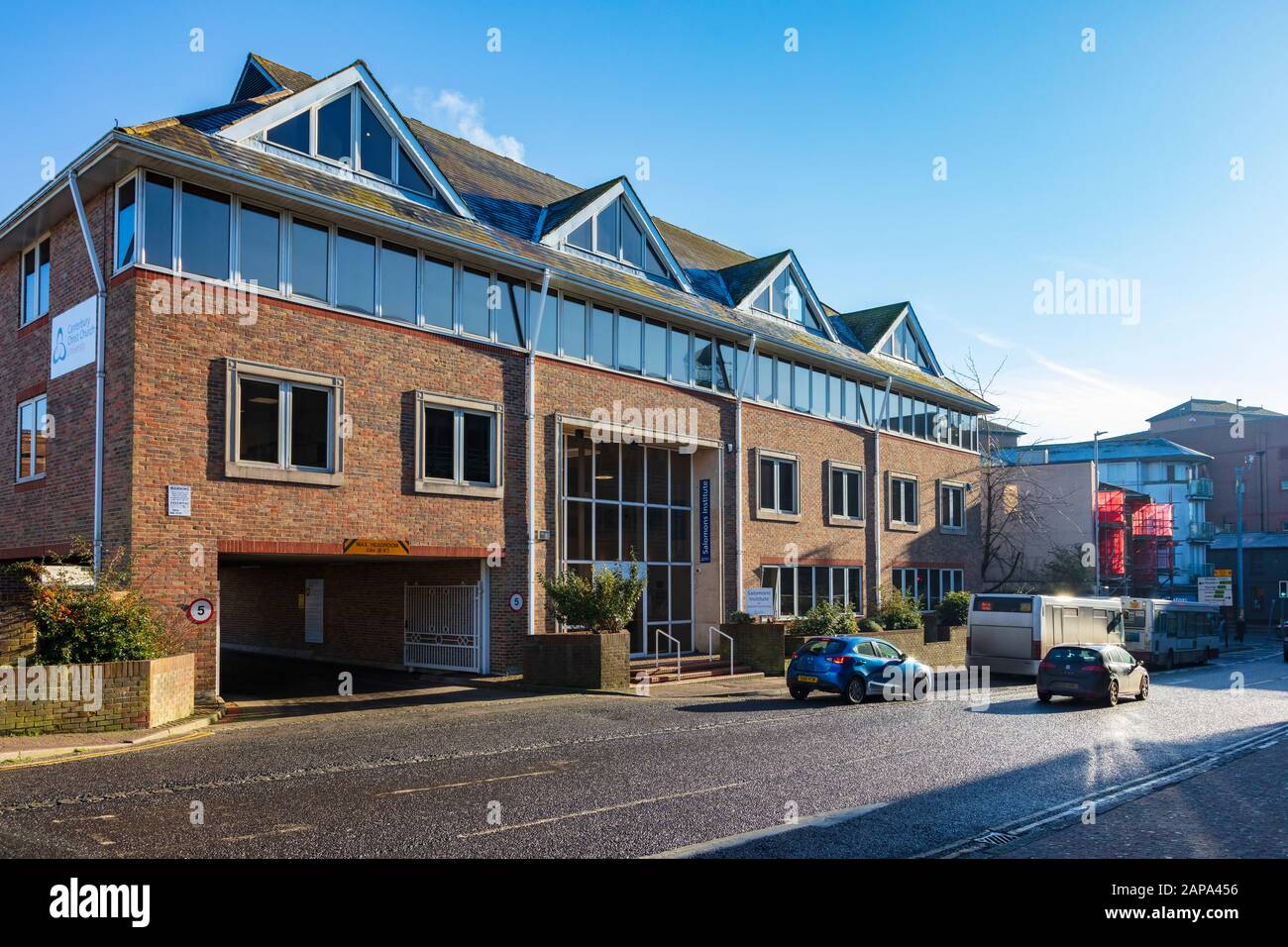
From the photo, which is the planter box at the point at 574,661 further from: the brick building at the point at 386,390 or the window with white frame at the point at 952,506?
the window with white frame at the point at 952,506

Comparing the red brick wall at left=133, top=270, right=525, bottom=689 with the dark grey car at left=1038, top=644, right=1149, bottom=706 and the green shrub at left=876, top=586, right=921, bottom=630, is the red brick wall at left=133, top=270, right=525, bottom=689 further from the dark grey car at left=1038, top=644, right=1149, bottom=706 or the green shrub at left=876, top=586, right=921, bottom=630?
the green shrub at left=876, top=586, right=921, bottom=630

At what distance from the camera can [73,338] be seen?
18.8 meters

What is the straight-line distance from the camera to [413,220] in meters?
20.2

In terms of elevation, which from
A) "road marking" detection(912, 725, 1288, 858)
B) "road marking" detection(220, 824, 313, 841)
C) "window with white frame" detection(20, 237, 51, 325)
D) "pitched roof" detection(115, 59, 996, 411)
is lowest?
"road marking" detection(912, 725, 1288, 858)

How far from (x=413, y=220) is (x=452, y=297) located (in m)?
1.99

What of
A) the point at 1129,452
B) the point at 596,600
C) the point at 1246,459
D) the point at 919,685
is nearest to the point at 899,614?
the point at 919,685

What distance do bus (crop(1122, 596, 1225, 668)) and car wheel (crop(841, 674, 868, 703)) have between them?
1631cm

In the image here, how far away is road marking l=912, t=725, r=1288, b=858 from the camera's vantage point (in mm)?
8031

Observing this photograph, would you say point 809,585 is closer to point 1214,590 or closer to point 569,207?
point 569,207

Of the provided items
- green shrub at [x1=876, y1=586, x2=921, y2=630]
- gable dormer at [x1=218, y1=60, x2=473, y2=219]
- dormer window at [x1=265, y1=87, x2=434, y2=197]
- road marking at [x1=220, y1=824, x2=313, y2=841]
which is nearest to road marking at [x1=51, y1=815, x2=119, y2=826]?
road marking at [x1=220, y1=824, x2=313, y2=841]

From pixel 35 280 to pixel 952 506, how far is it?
32.3 metres

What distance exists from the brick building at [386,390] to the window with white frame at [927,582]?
396 cm
